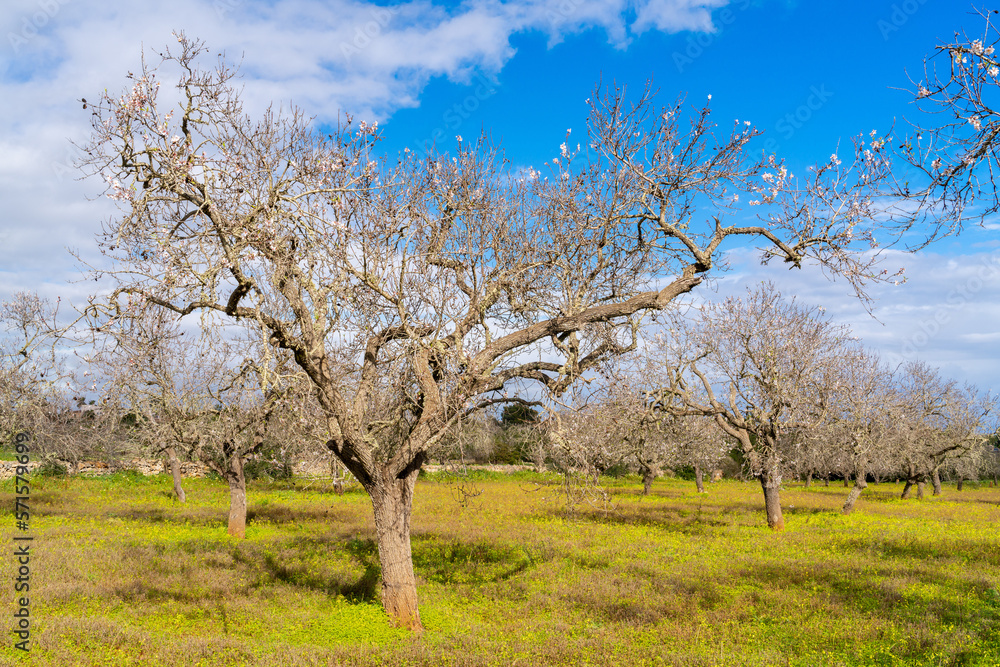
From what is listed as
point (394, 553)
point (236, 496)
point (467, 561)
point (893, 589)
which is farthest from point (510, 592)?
point (236, 496)

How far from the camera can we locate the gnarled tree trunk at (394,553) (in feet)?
36.6

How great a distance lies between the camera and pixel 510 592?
13.8 meters

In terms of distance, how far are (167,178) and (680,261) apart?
9.17m

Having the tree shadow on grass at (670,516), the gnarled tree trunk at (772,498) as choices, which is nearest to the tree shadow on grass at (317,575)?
the tree shadow on grass at (670,516)

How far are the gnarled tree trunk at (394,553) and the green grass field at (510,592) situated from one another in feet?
1.60

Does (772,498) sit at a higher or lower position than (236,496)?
lower

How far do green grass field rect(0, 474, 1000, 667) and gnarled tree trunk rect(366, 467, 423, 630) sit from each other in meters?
0.49

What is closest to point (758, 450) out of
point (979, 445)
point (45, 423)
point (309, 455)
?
point (309, 455)

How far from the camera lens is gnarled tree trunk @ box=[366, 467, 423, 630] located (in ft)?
36.6

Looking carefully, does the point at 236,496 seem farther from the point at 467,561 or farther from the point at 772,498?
the point at 772,498

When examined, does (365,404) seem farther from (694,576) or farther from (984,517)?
(984,517)

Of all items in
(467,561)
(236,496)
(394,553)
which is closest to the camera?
(394,553)

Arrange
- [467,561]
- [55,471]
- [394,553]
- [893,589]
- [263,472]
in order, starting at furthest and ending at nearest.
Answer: [263,472]
[55,471]
[467,561]
[893,589]
[394,553]

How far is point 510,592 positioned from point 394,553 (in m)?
3.88
